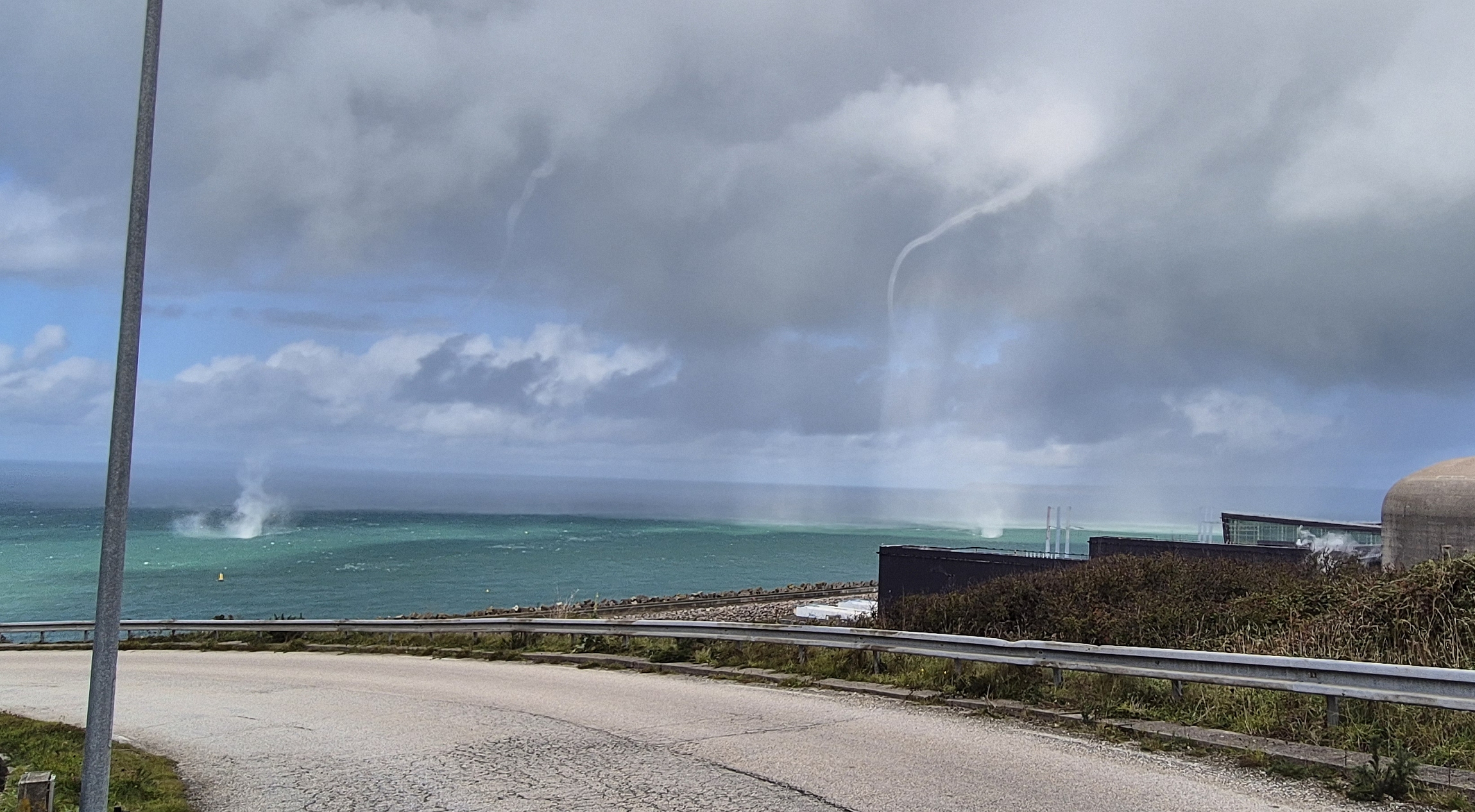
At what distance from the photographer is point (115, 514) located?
607 centimetres

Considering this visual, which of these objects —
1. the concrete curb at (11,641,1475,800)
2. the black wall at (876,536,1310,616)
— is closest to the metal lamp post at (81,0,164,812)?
the concrete curb at (11,641,1475,800)

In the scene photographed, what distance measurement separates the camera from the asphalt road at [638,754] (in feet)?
25.6

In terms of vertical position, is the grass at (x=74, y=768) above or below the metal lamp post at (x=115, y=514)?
below

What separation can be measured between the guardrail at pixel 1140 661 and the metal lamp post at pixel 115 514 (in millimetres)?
9048

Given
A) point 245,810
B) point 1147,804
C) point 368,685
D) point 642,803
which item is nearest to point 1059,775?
point 1147,804

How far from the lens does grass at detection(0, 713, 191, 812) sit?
27.6 feet

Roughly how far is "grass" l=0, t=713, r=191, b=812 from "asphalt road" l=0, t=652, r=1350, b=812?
31 centimetres

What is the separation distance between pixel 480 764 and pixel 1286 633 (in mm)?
9312

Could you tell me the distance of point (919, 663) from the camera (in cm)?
1420

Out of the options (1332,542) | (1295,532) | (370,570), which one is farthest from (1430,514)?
(370,570)

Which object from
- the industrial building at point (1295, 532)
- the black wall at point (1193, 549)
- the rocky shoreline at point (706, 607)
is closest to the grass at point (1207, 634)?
the rocky shoreline at point (706, 607)

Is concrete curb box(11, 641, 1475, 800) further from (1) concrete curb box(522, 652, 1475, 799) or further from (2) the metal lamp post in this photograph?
(2) the metal lamp post

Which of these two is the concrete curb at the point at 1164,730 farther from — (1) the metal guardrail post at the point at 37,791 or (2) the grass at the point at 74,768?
(1) the metal guardrail post at the point at 37,791

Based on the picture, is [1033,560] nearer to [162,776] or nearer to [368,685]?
[368,685]
